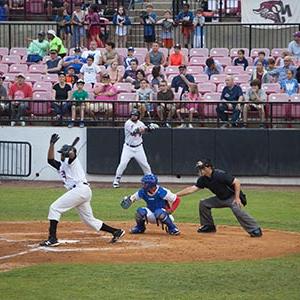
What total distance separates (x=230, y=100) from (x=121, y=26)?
579 cm

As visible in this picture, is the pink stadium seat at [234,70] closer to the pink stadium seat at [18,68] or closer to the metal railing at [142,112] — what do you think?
the metal railing at [142,112]

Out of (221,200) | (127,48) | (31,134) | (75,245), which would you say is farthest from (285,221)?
(127,48)

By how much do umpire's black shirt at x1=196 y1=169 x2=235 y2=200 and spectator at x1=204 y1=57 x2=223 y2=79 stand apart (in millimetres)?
10535

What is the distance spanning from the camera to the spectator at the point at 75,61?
27875 mm

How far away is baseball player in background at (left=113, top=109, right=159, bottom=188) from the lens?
23781 mm

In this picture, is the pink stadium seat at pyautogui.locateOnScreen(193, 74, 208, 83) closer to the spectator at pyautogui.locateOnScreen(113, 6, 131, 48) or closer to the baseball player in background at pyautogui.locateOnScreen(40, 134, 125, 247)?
the spectator at pyautogui.locateOnScreen(113, 6, 131, 48)

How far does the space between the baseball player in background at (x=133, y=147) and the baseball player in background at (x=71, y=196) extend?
7755 millimetres

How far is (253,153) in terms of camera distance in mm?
24812

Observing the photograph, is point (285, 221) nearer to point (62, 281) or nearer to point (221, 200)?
point (221, 200)

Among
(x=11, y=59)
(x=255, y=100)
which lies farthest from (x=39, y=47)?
(x=255, y=100)

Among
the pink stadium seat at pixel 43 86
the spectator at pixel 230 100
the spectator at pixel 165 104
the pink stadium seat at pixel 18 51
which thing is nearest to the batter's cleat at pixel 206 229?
the spectator at pixel 230 100

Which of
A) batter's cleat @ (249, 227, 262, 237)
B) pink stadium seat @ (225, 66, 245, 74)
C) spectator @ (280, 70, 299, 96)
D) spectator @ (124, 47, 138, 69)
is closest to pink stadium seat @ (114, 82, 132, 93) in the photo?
spectator @ (124, 47, 138, 69)

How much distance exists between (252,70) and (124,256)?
12.7 m

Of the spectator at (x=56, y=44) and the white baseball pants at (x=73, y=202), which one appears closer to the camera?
the white baseball pants at (x=73, y=202)
